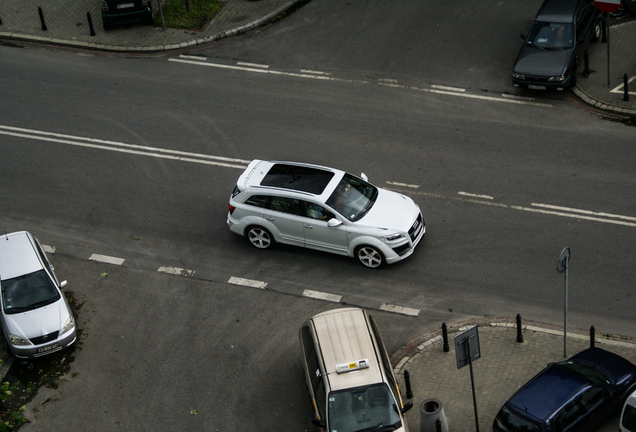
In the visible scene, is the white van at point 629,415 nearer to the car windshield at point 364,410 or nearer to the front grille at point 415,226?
the car windshield at point 364,410

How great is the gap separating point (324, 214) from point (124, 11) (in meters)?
12.3

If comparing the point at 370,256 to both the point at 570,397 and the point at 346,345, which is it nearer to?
the point at 346,345

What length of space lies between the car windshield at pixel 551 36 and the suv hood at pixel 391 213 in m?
7.75

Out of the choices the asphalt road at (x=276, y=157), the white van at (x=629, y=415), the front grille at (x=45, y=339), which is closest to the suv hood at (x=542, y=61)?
the asphalt road at (x=276, y=157)

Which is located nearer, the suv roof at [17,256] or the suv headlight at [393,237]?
the suv roof at [17,256]

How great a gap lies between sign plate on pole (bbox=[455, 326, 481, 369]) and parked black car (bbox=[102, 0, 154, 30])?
17150mm

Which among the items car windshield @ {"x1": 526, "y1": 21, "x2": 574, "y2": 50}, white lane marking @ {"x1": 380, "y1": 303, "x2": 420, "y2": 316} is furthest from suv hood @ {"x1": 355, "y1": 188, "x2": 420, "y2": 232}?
car windshield @ {"x1": 526, "y1": 21, "x2": 574, "y2": 50}

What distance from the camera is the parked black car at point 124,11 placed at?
2367 cm

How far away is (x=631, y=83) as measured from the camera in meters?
20.5

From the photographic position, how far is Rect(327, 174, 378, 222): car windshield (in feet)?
50.6

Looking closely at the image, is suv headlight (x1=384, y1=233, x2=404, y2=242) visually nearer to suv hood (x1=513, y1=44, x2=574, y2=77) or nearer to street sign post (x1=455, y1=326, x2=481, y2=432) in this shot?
street sign post (x1=455, y1=326, x2=481, y2=432)

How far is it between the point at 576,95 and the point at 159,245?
1187 cm

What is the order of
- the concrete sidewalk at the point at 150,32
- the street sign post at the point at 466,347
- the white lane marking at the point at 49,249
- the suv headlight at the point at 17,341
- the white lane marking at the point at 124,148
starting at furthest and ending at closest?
the concrete sidewalk at the point at 150,32, the white lane marking at the point at 124,148, the white lane marking at the point at 49,249, the suv headlight at the point at 17,341, the street sign post at the point at 466,347

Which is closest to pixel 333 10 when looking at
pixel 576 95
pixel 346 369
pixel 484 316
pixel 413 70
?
pixel 413 70
